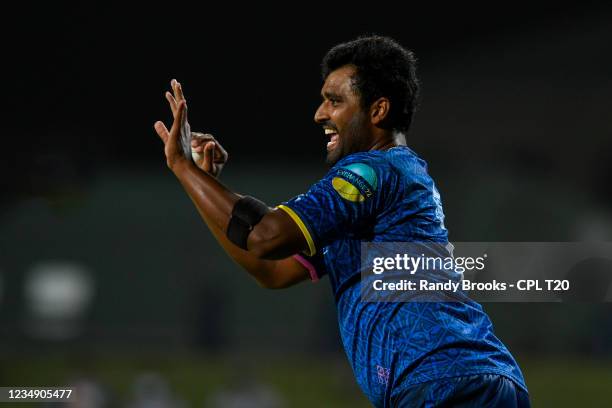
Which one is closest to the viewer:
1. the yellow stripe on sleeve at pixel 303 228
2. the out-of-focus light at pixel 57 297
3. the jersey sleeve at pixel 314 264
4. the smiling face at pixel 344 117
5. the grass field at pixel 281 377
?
the yellow stripe on sleeve at pixel 303 228

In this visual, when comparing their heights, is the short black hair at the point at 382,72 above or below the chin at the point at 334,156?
above

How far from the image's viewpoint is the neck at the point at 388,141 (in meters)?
3.77

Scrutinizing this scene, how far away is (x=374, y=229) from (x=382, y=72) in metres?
0.66

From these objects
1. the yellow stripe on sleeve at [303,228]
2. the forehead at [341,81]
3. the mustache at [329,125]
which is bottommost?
the yellow stripe on sleeve at [303,228]

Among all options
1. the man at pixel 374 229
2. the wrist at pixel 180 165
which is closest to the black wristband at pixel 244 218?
the man at pixel 374 229

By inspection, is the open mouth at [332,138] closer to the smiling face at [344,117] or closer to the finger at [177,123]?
the smiling face at [344,117]

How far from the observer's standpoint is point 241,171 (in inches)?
762

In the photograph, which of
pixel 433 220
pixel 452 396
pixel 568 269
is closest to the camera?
pixel 452 396

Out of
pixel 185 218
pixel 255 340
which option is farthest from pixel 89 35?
pixel 255 340

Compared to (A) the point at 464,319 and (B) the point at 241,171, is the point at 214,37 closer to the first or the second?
(B) the point at 241,171

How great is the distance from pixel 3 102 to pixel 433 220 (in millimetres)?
15737

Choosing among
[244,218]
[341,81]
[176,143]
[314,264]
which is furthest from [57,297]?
[244,218]

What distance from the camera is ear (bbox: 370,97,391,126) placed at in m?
3.75

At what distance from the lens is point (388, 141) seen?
12.5ft
